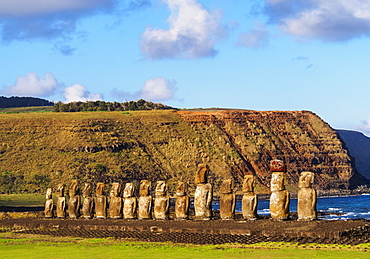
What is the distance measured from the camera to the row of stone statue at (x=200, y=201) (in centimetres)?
2820

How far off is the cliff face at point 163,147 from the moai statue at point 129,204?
60.8 metres

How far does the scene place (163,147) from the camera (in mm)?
120875

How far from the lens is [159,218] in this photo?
3244cm

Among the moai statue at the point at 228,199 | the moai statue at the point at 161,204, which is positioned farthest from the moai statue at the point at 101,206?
the moai statue at the point at 228,199

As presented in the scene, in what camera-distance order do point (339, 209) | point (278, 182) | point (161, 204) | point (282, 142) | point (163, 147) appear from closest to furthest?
point (278, 182)
point (161, 204)
point (339, 209)
point (163, 147)
point (282, 142)

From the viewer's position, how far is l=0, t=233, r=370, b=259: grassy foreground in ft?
65.0

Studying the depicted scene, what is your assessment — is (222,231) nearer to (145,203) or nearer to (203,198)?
(203,198)

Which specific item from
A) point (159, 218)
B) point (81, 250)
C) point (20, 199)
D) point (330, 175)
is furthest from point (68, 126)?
point (81, 250)

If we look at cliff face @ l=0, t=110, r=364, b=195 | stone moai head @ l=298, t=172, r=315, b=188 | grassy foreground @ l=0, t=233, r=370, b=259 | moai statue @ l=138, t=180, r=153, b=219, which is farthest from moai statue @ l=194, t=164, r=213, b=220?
cliff face @ l=0, t=110, r=364, b=195

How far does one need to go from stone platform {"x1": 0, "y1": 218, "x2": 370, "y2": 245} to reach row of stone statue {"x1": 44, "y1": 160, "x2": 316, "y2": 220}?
0.80 metres

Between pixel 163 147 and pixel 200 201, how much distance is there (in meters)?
89.7

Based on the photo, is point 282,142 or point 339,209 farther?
point 282,142

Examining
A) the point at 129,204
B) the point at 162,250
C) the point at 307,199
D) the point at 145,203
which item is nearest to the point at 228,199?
the point at 307,199

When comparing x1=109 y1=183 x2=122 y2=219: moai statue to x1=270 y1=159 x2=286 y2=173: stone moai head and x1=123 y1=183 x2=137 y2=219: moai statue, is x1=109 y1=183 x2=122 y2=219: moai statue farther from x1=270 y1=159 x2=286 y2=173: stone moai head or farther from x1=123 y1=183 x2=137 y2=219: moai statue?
x1=270 y1=159 x2=286 y2=173: stone moai head
